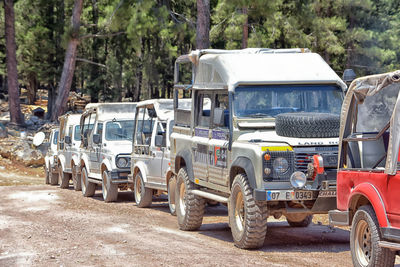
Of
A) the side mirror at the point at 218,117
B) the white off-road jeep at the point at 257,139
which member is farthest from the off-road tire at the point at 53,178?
the side mirror at the point at 218,117

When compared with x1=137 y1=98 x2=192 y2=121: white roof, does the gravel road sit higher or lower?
lower

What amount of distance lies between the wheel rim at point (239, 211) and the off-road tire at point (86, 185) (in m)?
10.7

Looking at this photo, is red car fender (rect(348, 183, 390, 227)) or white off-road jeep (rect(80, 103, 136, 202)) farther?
white off-road jeep (rect(80, 103, 136, 202))

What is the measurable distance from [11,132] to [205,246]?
1185 inches

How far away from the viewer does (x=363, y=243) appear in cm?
839

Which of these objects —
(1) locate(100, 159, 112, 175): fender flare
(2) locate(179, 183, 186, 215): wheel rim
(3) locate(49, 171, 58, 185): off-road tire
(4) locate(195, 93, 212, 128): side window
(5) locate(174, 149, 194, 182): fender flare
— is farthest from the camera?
(3) locate(49, 171, 58, 185): off-road tire

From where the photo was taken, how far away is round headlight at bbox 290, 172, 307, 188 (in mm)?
10273

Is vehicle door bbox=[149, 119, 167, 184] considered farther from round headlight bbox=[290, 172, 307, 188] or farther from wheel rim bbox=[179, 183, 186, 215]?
round headlight bbox=[290, 172, 307, 188]

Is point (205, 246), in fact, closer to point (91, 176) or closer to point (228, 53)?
point (228, 53)

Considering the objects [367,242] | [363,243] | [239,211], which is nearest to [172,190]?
[239,211]

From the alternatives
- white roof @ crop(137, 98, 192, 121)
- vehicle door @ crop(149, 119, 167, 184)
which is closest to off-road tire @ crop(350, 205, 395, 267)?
vehicle door @ crop(149, 119, 167, 184)

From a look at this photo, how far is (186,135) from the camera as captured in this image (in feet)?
45.4

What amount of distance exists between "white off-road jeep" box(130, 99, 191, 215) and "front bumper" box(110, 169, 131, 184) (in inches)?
30.9

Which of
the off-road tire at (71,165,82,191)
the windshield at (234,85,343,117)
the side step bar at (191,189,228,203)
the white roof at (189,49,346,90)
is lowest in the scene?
the off-road tire at (71,165,82,191)
